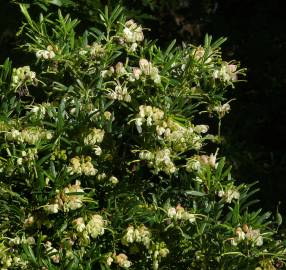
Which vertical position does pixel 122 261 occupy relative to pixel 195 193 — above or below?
below

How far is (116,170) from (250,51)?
344 centimetres

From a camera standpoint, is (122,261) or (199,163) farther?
(199,163)

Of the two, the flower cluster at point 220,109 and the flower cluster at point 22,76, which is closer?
the flower cluster at point 22,76

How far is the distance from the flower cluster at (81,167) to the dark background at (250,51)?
2.90 m

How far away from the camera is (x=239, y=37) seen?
6320mm

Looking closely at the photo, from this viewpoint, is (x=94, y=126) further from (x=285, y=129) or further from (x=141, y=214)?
(x=285, y=129)

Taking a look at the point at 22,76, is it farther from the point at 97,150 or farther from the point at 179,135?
the point at 179,135

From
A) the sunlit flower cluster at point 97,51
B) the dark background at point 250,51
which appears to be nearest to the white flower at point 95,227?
the sunlit flower cluster at point 97,51

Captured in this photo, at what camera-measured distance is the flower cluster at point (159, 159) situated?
294cm

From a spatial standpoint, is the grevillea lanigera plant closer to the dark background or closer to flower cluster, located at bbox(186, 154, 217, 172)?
flower cluster, located at bbox(186, 154, 217, 172)

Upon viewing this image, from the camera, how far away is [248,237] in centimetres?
281

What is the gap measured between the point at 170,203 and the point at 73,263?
23.4 inches

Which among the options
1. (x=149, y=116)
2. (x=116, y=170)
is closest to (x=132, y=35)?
(x=149, y=116)

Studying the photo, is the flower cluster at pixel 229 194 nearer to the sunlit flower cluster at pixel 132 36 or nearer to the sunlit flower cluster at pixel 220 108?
the sunlit flower cluster at pixel 220 108
